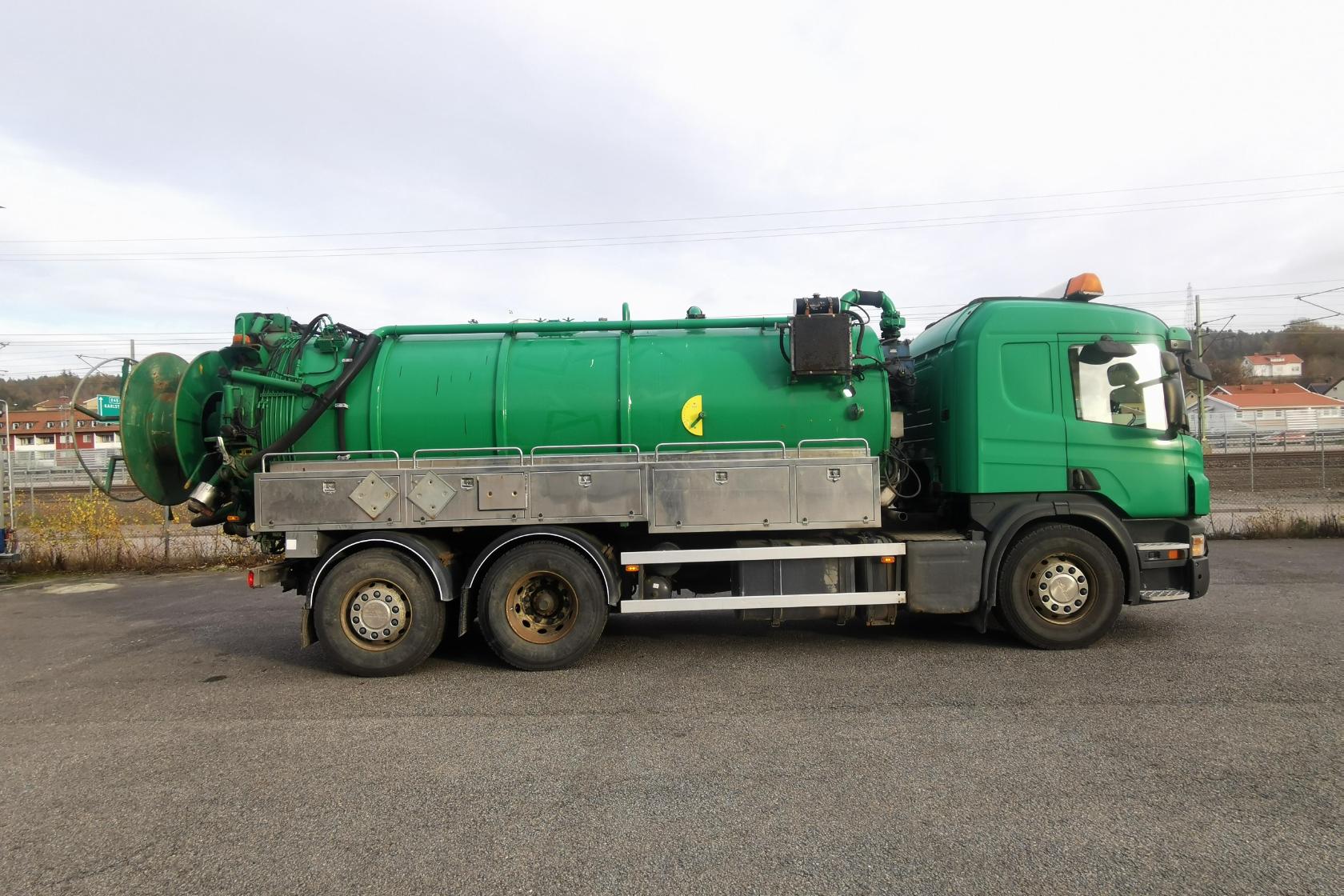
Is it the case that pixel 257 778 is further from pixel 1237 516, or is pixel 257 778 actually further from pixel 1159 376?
pixel 1237 516

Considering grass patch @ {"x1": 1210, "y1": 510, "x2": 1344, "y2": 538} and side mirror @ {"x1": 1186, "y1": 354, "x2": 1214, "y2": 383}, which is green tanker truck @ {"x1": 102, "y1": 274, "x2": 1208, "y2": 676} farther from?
grass patch @ {"x1": 1210, "y1": 510, "x2": 1344, "y2": 538}

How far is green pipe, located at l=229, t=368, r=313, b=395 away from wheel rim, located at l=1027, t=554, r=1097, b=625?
249 inches

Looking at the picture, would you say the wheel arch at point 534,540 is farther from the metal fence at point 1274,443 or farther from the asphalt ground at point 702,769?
the metal fence at point 1274,443

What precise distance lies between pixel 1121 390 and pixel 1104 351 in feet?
1.32

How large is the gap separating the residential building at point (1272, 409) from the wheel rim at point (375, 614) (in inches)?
2435

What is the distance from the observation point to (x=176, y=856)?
3.24 meters

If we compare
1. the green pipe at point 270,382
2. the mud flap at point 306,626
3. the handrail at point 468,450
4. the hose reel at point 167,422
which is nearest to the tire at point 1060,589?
the handrail at point 468,450

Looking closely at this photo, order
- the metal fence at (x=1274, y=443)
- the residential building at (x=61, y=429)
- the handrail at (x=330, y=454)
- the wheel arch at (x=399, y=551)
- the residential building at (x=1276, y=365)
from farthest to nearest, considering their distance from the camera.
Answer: the residential building at (x=1276, y=365) < the metal fence at (x=1274, y=443) < the residential building at (x=61, y=429) < the handrail at (x=330, y=454) < the wheel arch at (x=399, y=551)

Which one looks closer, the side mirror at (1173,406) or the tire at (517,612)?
the tire at (517,612)

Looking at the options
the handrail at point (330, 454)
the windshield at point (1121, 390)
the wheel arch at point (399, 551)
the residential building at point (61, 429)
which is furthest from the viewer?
the residential building at point (61, 429)

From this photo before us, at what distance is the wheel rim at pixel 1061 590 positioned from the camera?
6.16m

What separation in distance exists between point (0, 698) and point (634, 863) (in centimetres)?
571

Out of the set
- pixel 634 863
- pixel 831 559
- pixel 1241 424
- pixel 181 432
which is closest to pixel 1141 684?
pixel 831 559

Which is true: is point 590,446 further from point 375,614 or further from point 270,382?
point 270,382
